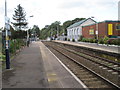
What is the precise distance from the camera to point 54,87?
691cm

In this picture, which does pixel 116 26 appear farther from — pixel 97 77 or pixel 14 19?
pixel 14 19

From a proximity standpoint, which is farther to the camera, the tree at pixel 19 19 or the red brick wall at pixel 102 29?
the tree at pixel 19 19

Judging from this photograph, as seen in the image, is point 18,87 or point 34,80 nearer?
point 18,87

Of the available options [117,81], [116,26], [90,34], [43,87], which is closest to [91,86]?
[117,81]

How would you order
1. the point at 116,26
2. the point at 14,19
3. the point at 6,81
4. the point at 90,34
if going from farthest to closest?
the point at 14,19 < the point at 90,34 < the point at 116,26 < the point at 6,81

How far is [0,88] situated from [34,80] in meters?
1.62

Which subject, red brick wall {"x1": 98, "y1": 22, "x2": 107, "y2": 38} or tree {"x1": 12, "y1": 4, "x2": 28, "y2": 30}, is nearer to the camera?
red brick wall {"x1": 98, "y1": 22, "x2": 107, "y2": 38}

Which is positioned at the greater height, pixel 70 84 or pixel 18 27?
pixel 18 27

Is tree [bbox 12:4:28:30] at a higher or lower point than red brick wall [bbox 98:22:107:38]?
higher

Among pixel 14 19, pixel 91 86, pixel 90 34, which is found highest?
pixel 14 19

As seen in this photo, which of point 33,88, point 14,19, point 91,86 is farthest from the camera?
point 14,19

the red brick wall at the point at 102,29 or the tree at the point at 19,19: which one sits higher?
the tree at the point at 19,19

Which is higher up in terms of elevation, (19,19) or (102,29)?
(19,19)

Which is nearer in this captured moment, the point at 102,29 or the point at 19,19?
the point at 102,29
